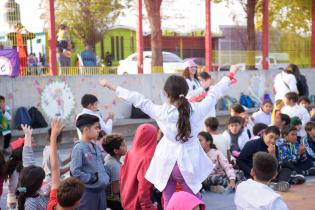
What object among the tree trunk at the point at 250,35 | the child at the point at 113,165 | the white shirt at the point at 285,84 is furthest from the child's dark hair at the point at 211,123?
the tree trunk at the point at 250,35

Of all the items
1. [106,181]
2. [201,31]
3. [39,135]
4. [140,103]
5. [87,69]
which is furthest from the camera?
[201,31]

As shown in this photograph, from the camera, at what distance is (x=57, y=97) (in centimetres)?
1245

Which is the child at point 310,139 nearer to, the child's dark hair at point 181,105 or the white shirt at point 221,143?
the white shirt at point 221,143

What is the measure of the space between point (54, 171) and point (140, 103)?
0.98 m

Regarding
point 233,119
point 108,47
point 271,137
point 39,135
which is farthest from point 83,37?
point 271,137

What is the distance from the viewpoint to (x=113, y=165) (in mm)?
5711

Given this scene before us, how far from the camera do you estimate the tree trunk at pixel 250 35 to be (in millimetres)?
18484

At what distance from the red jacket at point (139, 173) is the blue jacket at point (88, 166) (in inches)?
8.9

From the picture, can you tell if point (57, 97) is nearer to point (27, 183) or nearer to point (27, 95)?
point (27, 95)

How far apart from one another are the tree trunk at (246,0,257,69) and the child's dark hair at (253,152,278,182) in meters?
14.2

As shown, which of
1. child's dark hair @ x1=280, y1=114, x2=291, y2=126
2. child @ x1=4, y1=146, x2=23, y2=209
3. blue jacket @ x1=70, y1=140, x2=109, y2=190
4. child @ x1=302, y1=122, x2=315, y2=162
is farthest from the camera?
child's dark hair @ x1=280, y1=114, x2=291, y2=126

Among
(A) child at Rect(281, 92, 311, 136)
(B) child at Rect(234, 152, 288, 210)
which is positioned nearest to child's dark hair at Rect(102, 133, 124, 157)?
(B) child at Rect(234, 152, 288, 210)

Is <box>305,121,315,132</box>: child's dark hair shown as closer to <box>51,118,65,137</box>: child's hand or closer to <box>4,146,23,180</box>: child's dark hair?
<box>4,146,23,180</box>: child's dark hair

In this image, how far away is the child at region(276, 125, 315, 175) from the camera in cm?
812
